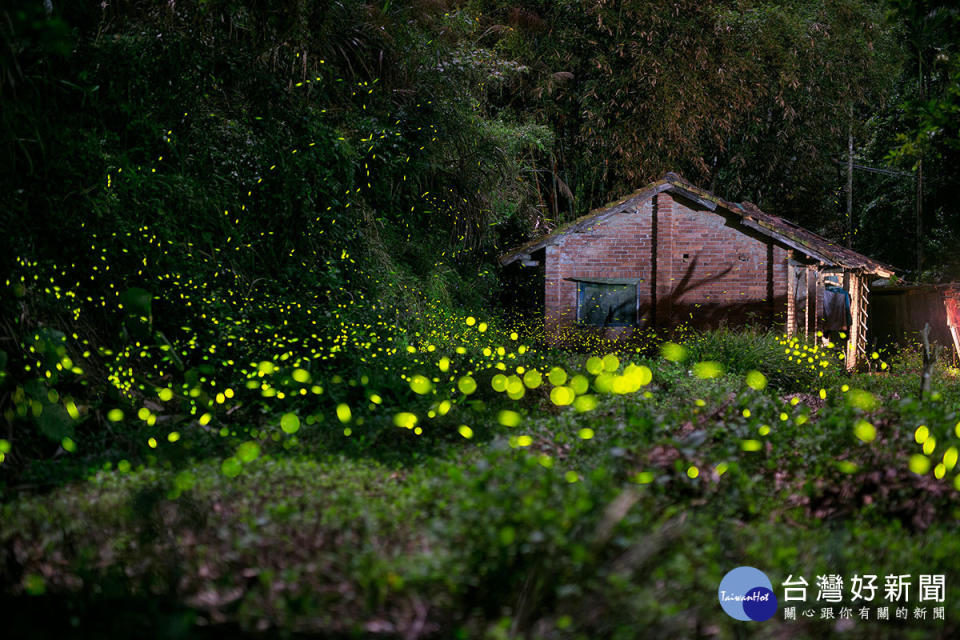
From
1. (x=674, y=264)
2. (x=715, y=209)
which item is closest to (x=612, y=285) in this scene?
(x=674, y=264)

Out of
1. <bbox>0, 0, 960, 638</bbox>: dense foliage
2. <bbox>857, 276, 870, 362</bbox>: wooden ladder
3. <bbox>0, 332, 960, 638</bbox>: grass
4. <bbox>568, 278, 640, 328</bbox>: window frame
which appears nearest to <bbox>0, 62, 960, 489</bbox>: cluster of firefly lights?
<bbox>0, 0, 960, 638</bbox>: dense foliage

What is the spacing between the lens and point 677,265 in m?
17.6

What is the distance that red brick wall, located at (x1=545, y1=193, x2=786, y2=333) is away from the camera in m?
17.1

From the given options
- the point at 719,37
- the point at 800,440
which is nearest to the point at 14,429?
the point at 800,440

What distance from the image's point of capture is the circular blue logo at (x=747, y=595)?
330 cm

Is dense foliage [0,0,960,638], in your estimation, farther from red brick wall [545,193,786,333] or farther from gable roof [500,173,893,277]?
gable roof [500,173,893,277]

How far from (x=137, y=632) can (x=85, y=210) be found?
574 centimetres

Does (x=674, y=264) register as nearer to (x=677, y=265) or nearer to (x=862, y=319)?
(x=677, y=265)

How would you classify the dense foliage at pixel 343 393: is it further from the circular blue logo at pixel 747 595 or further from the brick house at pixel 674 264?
the brick house at pixel 674 264

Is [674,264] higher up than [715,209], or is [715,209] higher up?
[715,209]

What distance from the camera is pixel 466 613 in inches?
121

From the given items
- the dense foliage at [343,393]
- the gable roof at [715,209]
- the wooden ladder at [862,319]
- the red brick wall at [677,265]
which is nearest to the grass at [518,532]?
the dense foliage at [343,393]

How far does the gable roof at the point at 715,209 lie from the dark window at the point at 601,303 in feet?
4.44

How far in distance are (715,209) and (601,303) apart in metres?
3.24
